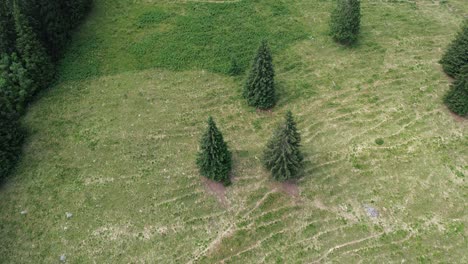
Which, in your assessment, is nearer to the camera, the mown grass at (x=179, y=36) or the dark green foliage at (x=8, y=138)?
the dark green foliage at (x=8, y=138)

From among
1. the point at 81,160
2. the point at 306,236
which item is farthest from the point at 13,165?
the point at 306,236

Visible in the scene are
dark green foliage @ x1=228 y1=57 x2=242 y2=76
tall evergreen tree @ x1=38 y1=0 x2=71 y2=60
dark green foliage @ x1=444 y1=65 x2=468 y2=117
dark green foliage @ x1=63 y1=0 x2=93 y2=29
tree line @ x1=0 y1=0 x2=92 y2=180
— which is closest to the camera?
tree line @ x1=0 y1=0 x2=92 y2=180

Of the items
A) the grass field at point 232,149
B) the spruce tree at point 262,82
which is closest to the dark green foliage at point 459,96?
the grass field at point 232,149

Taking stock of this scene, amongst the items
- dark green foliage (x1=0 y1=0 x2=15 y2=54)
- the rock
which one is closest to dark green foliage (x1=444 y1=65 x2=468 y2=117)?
the rock

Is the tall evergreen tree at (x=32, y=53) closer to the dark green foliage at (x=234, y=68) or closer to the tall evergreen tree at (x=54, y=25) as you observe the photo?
the tall evergreen tree at (x=54, y=25)

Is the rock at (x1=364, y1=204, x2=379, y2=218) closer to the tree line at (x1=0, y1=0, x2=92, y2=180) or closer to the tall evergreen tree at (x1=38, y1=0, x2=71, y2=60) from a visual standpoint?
the tree line at (x1=0, y1=0, x2=92, y2=180)

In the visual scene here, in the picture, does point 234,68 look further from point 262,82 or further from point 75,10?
point 75,10

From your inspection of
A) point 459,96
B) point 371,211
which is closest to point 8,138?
point 371,211

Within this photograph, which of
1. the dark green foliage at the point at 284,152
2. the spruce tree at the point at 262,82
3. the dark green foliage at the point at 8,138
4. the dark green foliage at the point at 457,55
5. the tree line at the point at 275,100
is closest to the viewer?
the dark green foliage at the point at 284,152
